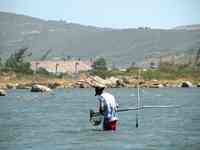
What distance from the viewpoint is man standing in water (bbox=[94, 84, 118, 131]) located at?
95.1ft

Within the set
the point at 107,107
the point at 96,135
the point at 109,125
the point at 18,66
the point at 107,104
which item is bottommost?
the point at 96,135

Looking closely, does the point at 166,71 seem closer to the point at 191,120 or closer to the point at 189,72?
the point at 189,72

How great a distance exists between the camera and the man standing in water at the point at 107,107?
2898 centimetres

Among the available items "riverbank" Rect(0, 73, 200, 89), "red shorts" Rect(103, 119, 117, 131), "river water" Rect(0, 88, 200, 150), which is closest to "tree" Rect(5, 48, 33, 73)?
"riverbank" Rect(0, 73, 200, 89)

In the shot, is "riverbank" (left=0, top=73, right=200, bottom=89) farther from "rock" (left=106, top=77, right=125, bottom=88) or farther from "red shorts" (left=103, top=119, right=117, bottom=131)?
"red shorts" (left=103, top=119, right=117, bottom=131)

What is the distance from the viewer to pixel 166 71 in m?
193

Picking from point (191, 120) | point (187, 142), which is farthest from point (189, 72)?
point (187, 142)

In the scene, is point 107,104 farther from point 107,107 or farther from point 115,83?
point 115,83

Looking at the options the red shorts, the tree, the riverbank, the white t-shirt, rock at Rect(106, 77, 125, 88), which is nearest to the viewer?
the white t-shirt

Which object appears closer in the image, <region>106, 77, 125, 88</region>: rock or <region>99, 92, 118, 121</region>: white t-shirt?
<region>99, 92, 118, 121</region>: white t-shirt

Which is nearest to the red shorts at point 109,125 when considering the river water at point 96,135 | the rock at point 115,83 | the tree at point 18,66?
the river water at point 96,135

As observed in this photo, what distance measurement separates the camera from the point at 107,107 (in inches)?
1138

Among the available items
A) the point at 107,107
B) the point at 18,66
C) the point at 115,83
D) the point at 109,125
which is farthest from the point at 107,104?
the point at 18,66

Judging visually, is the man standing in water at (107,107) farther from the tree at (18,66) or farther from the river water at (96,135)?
the tree at (18,66)
